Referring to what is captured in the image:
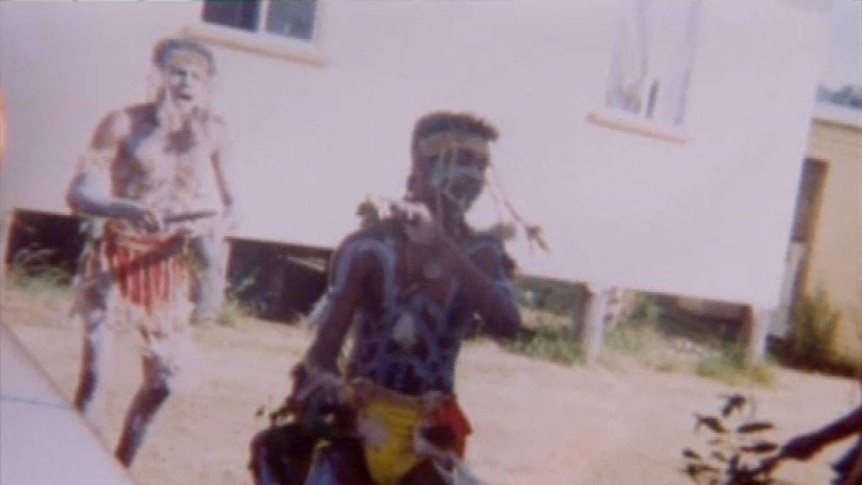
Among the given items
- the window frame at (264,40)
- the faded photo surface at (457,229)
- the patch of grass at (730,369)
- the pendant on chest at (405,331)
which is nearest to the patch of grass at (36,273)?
the faded photo surface at (457,229)

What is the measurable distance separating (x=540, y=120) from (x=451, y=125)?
131 millimetres

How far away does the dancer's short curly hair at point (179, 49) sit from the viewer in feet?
5.68

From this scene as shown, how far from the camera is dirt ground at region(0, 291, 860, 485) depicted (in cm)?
168

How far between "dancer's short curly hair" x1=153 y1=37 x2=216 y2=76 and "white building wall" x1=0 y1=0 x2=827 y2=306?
1 cm

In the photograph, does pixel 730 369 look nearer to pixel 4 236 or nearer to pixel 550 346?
pixel 550 346

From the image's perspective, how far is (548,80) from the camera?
5.52 ft

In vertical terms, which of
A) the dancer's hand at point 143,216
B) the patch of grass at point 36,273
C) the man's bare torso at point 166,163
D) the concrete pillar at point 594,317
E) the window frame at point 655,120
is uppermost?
the window frame at point 655,120

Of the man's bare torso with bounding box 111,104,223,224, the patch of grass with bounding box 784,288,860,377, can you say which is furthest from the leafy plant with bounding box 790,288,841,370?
the man's bare torso with bounding box 111,104,223,224

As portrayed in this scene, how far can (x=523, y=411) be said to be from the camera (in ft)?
5.68

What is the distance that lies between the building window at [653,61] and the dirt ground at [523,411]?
38cm

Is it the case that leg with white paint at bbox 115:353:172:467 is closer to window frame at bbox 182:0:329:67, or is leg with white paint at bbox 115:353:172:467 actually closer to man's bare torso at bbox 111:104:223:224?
man's bare torso at bbox 111:104:223:224

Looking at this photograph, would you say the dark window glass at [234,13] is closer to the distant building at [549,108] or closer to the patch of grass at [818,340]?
the distant building at [549,108]

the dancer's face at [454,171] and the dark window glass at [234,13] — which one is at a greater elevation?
the dark window glass at [234,13]

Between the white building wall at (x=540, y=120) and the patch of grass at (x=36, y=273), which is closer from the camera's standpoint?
the white building wall at (x=540, y=120)
